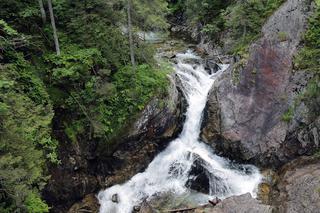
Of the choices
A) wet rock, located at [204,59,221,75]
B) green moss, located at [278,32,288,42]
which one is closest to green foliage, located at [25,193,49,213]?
wet rock, located at [204,59,221,75]

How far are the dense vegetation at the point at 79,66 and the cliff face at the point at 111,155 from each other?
0.53 meters

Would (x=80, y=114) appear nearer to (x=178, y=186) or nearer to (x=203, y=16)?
(x=178, y=186)

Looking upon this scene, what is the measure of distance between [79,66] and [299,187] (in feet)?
35.6

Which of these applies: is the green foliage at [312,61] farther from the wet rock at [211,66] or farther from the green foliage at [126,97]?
the green foliage at [126,97]

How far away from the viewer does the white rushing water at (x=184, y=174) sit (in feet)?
51.5

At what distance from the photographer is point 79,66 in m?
14.6

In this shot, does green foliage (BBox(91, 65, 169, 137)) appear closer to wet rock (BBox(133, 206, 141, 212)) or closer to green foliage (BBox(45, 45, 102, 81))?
green foliage (BBox(45, 45, 102, 81))

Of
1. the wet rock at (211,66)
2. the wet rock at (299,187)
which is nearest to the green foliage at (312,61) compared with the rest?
the wet rock at (299,187)

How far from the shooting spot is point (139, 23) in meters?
16.7

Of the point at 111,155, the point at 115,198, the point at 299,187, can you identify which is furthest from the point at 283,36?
the point at 115,198

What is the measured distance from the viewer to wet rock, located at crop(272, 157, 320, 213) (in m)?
12.9

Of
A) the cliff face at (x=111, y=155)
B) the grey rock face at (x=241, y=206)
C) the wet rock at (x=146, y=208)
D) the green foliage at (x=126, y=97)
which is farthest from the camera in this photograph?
the green foliage at (x=126, y=97)

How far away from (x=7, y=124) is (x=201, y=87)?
42.0ft

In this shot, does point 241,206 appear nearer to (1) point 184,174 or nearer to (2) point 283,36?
(1) point 184,174
